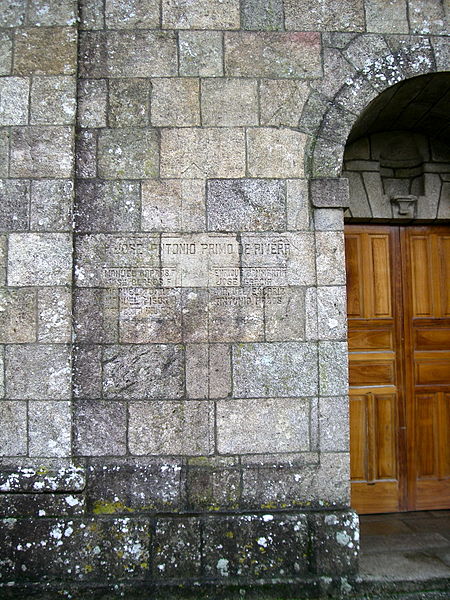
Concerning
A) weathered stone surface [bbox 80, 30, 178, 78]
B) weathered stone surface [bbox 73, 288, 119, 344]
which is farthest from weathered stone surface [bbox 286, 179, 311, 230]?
weathered stone surface [bbox 73, 288, 119, 344]

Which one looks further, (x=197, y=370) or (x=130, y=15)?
(x=130, y=15)

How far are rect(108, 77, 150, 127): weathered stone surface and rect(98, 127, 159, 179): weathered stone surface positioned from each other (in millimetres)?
60

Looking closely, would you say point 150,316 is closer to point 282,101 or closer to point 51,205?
point 51,205

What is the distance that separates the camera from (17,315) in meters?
2.88

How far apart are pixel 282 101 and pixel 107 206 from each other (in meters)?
1.34

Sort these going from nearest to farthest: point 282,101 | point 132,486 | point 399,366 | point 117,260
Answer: point 132,486, point 117,260, point 282,101, point 399,366

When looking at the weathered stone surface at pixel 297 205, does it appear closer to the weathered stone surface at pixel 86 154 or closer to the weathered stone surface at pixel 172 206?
the weathered stone surface at pixel 172 206

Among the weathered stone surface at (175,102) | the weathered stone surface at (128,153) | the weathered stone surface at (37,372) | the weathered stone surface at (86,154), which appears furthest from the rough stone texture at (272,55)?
the weathered stone surface at (37,372)

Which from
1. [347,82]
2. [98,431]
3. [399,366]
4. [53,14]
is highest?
[53,14]

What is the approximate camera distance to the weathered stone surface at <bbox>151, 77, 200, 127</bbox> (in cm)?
305

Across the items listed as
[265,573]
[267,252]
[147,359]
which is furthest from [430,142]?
[265,573]

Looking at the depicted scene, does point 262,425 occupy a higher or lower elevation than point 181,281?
lower

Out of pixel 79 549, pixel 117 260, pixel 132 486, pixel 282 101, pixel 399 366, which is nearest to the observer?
pixel 79 549

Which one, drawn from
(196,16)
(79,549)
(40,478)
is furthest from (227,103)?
(79,549)
